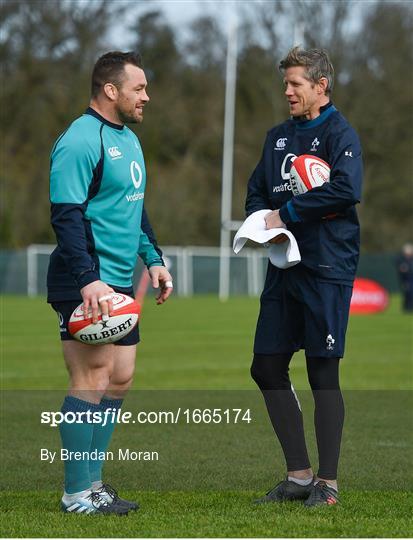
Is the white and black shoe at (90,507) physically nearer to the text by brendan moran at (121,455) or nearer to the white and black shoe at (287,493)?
the white and black shoe at (287,493)

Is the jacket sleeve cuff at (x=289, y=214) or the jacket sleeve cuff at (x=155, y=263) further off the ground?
the jacket sleeve cuff at (x=289, y=214)

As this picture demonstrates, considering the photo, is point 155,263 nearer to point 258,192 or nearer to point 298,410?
point 258,192

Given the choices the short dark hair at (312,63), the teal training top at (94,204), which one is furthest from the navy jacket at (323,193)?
the teal training top at (94,204)

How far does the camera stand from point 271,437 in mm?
8453

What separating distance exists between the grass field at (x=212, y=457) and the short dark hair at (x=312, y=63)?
2217mm

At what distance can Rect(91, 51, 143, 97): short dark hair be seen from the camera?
556 centimetres

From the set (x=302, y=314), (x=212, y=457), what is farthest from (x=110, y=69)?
(x=212, y=457)

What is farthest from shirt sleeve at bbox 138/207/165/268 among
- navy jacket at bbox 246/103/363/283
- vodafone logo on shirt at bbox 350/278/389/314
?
vodafone logo on shirt at bbox 350/278/389/314

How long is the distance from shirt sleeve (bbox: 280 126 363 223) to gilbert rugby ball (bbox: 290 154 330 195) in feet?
0.16

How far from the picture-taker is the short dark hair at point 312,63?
583 centimetres

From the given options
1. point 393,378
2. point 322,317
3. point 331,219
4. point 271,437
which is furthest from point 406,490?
point 393,378

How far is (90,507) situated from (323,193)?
6.37ft

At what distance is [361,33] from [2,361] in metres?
31.5

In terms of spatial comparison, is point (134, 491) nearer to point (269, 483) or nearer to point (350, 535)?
point (269, 483)
